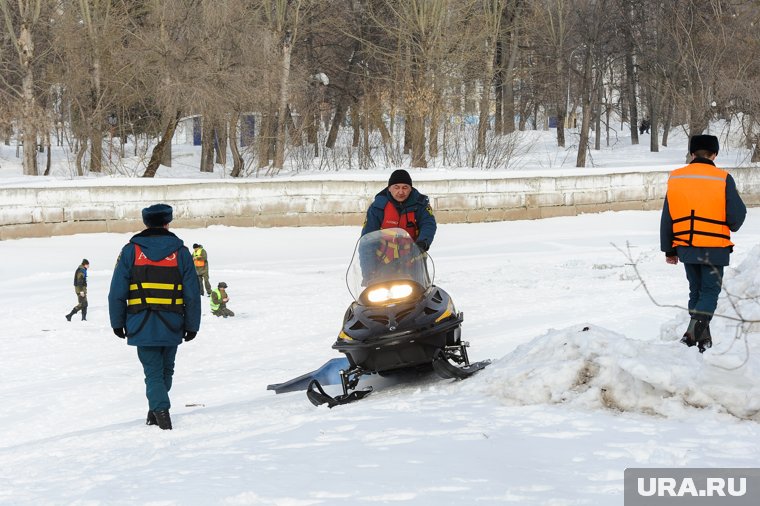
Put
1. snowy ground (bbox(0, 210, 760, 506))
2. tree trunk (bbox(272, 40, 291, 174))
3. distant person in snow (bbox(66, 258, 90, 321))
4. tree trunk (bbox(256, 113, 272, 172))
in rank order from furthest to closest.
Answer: tree trunk (bbox(272, 40, 291, 174)), tree trunk (bbox(256, 113, 272, 172)), distant person in snow (bbox(66, 258, 90, 321)), snowy ground (bbox(0, 210, 760, 506))

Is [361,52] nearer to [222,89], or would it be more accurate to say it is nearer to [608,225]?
[222,89]

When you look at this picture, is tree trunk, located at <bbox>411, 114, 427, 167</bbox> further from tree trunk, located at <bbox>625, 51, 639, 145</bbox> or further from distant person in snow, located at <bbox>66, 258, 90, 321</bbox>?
Result: tree trunk, located at <bbox>625, 51, 639, 145</bbox>

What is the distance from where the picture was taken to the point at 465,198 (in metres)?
26.7

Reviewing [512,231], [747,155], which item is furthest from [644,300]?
[747,155]

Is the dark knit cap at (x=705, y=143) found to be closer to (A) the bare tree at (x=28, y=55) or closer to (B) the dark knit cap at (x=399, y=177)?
(B) the dark knit cap at (x=399, y=177)

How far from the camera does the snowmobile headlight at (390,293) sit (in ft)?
28.4

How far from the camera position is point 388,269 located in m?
8.91

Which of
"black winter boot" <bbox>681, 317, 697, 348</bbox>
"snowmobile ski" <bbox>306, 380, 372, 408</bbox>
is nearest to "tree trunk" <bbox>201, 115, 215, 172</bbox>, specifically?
"snowmobile ski" <bbox>306, 380, 372, 408</bbox>

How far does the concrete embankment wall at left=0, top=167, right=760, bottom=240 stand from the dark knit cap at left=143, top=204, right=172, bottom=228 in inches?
670

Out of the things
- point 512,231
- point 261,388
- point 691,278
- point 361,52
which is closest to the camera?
point 691,278

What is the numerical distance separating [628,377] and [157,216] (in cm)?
345

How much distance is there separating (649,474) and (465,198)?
21.6 metres

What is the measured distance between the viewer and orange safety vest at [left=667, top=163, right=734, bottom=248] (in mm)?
→ 8609

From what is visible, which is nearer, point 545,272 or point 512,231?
point 545,272
